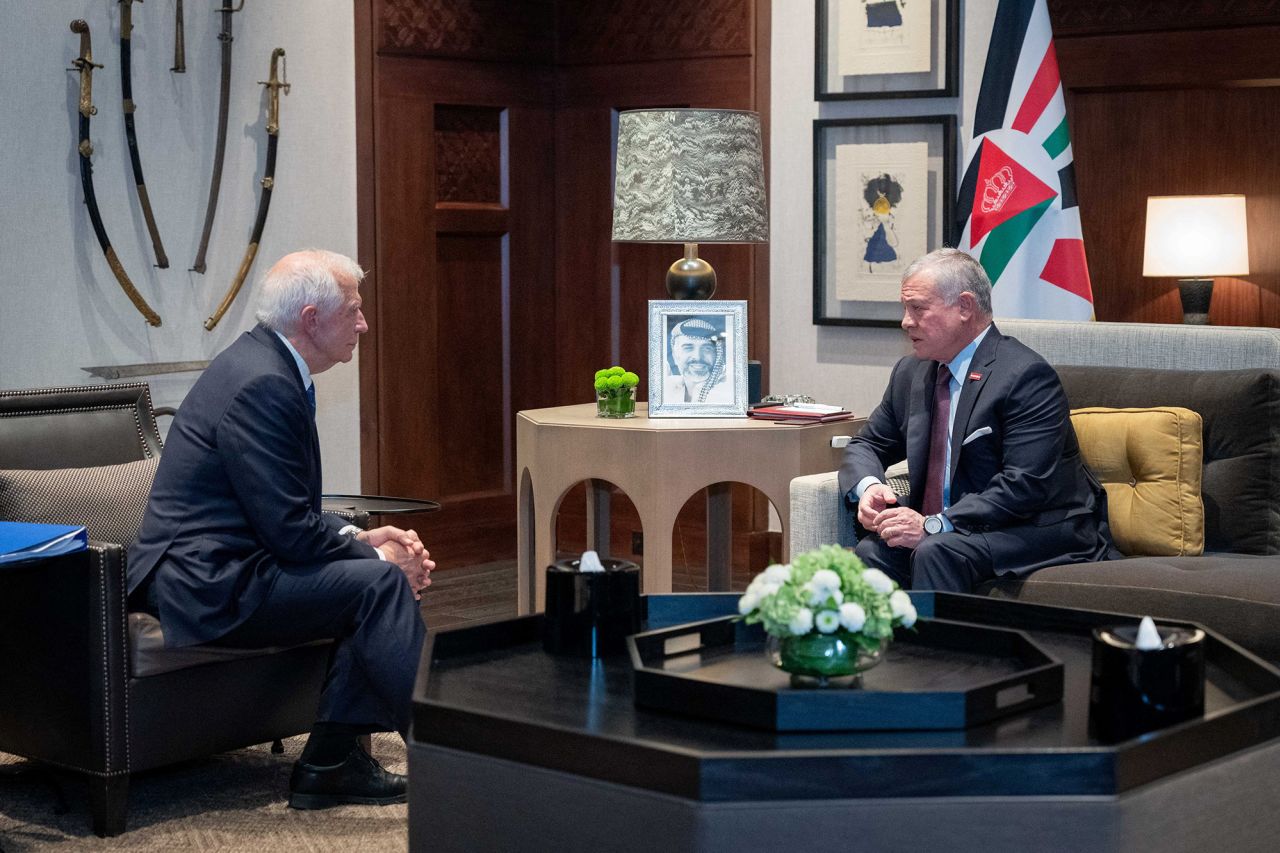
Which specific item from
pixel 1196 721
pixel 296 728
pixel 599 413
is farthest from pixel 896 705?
pixel 599 413

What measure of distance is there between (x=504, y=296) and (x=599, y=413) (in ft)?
5.74

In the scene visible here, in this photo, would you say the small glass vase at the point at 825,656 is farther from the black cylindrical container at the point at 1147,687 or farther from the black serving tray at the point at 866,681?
the black cylindrical container at the point at 1147,687

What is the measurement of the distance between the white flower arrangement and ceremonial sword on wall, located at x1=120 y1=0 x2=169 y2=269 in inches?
127

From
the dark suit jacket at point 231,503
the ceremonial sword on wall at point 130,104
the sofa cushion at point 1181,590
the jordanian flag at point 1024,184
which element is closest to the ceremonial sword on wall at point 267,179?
the ceremonial sword on wall at point 130,104

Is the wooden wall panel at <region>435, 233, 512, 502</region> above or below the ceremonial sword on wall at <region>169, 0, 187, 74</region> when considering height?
below

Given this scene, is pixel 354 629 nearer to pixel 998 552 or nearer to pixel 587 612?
pixel 587 612

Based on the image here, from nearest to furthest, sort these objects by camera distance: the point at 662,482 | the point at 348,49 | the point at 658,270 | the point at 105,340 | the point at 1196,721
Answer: the point at 1196,721
the point at 662,482
the point at 105,340
the point at 348,49
the point at 658,270

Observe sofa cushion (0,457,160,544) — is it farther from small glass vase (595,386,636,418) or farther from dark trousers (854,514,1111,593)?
dark trousers (854,514,1111,593)

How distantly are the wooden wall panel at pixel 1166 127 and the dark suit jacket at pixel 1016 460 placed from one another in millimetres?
1608

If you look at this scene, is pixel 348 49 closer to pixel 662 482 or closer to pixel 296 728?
pixel 662 482

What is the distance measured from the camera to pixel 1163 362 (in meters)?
3.83

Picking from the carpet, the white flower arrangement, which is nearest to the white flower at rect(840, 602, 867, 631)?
the white flower arrangement

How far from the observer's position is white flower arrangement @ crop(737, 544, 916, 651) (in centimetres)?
202

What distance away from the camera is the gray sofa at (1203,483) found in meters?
3.24
